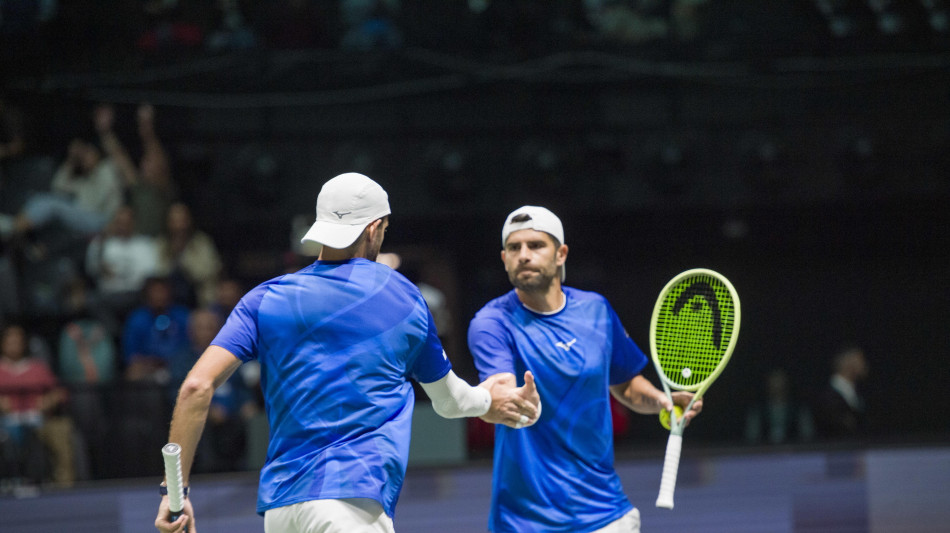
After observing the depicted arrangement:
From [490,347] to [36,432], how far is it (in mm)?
3838

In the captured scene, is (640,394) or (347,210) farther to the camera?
(640,394)

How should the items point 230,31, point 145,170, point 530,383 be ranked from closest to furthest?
1. point 530,383
2. point 145,170
3. point 230,31

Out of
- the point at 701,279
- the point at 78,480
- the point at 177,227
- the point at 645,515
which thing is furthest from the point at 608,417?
the point at 177,227

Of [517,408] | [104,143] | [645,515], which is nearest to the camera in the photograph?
[517,408]

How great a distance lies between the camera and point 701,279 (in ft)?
12.1

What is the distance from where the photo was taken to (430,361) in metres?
3.03

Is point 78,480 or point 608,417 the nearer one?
point 608,417

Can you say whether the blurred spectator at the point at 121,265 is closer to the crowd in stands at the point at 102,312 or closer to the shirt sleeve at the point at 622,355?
the crowd in stands at the point at 102,312

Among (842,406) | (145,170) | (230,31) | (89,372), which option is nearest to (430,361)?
(89,372)

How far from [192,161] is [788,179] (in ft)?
17.9

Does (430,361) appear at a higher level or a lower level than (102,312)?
higher

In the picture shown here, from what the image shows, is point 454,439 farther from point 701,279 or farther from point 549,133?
point 549,133

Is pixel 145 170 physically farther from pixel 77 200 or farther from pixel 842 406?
pixel 842 406

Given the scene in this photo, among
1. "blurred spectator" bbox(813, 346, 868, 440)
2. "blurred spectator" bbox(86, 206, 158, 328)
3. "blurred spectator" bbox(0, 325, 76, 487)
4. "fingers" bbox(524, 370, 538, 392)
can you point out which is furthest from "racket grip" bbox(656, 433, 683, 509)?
"blurred spectator" bbox(86, 206, 158, 328)
